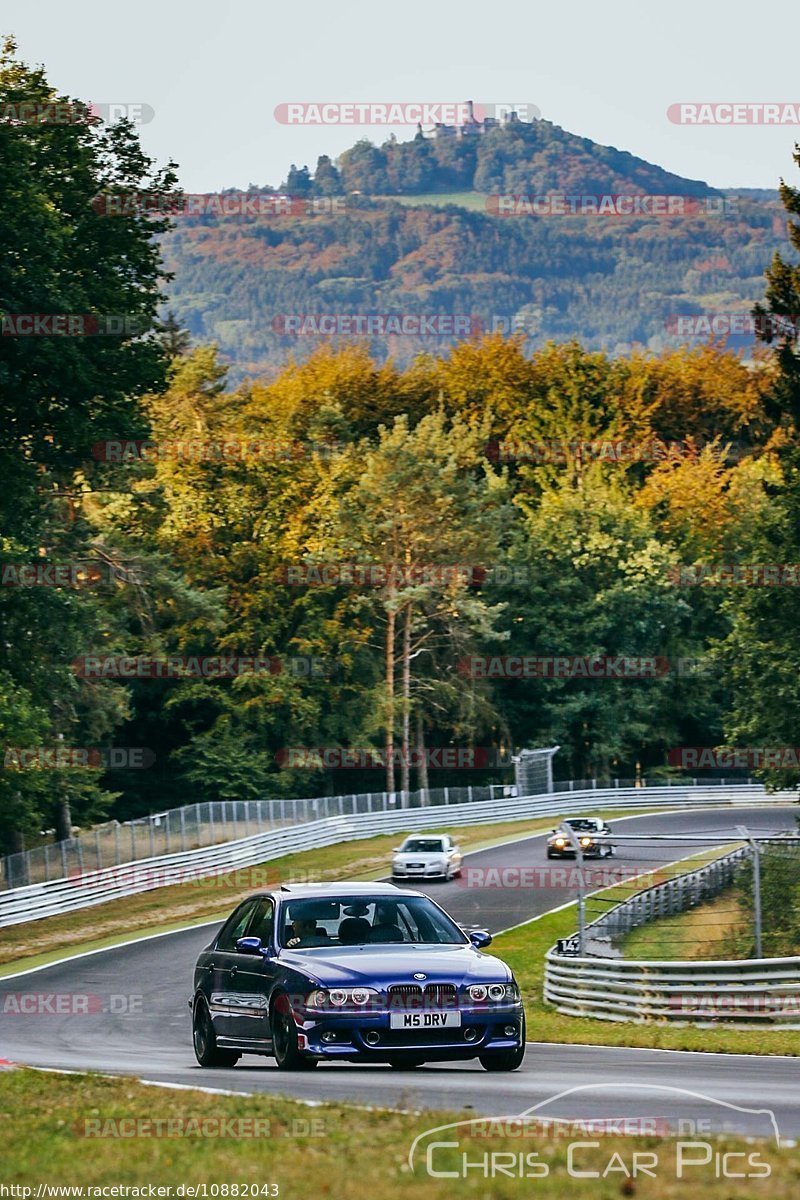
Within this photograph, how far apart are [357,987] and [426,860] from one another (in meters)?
37.0

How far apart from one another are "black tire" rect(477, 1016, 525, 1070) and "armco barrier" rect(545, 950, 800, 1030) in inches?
291

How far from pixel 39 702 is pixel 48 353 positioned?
1475 cm

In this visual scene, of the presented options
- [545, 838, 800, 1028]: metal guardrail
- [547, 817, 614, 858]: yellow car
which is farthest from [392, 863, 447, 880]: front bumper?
[545, 838, 800, 1028]: metal guardrail

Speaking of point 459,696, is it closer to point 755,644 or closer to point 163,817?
point 163,817

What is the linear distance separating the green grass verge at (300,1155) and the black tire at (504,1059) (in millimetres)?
2530

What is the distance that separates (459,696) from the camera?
80875 millimetres

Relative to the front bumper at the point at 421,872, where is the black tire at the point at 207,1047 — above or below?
above

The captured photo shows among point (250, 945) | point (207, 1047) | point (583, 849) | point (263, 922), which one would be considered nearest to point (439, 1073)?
point (250, 945)

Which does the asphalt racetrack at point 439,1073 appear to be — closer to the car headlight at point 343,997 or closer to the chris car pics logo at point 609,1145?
the chris car pics logo at point 609,1145

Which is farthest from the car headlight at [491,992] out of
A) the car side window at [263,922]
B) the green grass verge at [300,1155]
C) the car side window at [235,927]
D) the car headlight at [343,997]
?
the car side window at [235,927]

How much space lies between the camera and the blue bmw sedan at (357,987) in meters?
13.0

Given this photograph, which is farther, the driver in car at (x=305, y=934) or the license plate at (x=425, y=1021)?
the driver in car at (x=305, y=934)

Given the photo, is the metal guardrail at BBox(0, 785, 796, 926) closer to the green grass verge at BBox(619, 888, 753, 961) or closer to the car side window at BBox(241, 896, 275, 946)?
the green grass verge at BBox(619, 888, 753, 961)

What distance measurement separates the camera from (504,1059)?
13320 mm
